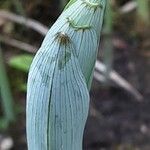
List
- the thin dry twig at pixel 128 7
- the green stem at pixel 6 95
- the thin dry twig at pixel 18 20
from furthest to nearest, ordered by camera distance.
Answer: the thin dry twig at pixel 128 7 → the thin dry twig at pixel 18 20 → the green stem at pixel 6 95

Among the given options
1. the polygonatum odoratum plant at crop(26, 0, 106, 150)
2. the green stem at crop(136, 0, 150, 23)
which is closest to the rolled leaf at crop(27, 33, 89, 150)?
the polygonatum odoratum plant at crop(26, 0, 106, 150)

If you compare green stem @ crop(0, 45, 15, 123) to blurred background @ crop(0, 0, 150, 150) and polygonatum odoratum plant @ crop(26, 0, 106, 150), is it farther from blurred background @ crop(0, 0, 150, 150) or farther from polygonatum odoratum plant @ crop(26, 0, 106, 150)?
polygonatum odoratum plant @ crop(26, 0, 106, 150)

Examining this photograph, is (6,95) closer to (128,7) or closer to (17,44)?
(17,44)

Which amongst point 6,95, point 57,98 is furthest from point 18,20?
point 57,98

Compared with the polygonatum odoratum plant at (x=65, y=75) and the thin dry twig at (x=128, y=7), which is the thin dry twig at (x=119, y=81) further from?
the polygonatum odoratum plant at (x=65, y=75)

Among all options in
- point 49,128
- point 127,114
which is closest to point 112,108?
point 127,114

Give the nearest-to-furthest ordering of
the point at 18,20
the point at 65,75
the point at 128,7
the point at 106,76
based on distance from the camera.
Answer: the point at 65,75 → the point at 106,76 → the point at 18,20 → the point at 128,7

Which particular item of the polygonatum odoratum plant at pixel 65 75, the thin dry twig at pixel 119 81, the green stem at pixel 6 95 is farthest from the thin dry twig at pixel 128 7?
the polygonatum odoratum plant at pixel 65 75
